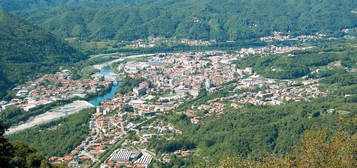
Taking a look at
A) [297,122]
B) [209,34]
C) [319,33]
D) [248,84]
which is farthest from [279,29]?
[297,122]

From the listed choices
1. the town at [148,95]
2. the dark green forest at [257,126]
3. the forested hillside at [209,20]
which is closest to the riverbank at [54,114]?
the town at [148,95]

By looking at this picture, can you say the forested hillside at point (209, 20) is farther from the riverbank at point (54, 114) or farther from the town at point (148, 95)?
the riverbank at point (54, 114)

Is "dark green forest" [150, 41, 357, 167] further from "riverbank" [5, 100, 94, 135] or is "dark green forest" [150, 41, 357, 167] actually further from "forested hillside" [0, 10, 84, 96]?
"forested hillside" [0, 10, 84, 96]

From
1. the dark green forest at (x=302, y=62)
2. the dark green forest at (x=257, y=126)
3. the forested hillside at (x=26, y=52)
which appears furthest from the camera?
the forested hillside at (x=26, y=52)

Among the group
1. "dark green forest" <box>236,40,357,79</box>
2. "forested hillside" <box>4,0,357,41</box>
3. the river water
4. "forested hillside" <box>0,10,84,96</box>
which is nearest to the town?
the river water

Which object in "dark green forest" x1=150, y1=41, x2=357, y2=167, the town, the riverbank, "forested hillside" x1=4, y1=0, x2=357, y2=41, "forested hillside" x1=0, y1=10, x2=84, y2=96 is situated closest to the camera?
"dark green forest" x1=150, y1=41, x2=357, y2=167
